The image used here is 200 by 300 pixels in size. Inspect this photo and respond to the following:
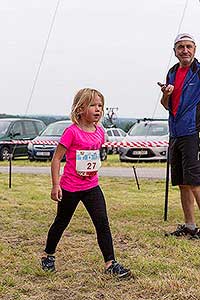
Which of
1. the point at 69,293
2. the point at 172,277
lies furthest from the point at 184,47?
the point at 69,293

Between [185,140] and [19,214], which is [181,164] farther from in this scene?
[19,214]

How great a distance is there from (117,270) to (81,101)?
1.24 meters

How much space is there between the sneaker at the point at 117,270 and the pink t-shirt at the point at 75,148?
23.4 inches

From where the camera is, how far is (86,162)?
442cm

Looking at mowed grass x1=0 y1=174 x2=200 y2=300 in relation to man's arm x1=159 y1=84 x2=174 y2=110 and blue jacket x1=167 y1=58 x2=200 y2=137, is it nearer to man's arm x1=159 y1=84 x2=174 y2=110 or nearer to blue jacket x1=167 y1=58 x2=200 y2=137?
blue jacket x1=167 y1=58 x2=200 y2=137

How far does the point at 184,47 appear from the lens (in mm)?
5617

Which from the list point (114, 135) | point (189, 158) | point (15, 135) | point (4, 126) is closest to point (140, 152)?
point (15, 135)

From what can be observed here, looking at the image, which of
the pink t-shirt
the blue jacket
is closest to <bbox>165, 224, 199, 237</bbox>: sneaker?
the blue jacket

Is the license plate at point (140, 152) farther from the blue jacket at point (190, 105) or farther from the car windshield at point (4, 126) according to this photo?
the blue jacket at point (190, 105)

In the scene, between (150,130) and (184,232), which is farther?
(150,130)

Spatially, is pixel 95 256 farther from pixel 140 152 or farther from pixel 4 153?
pixel 4 153

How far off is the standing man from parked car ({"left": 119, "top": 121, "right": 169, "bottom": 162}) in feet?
36.2

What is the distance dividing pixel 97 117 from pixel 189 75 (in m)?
1.54

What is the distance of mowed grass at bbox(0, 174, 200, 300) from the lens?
4004mm
